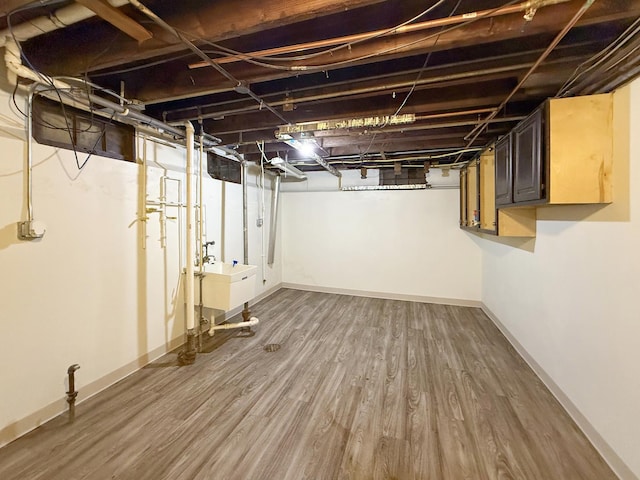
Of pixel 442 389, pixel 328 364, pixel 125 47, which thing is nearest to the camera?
pixel 125 47

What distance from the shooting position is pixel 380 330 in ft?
12.3

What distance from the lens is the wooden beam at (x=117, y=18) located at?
121 cm

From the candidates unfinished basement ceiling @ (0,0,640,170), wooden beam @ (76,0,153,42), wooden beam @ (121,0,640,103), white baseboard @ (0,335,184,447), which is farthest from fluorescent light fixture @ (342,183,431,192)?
wooden beam @ (76,0,153,42)

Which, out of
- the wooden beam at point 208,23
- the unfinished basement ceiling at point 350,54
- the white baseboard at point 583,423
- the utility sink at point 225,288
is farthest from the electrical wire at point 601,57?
the utility sink at point 225,288

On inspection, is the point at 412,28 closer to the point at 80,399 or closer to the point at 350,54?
the point at 350,54

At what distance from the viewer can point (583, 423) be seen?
1.96 meters

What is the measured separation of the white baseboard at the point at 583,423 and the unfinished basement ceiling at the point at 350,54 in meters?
2.20

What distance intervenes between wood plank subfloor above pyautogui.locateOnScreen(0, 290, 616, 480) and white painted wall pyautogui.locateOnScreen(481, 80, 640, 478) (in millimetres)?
228

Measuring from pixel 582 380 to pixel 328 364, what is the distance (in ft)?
6.58

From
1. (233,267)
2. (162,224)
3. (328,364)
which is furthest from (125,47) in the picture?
(328,364)

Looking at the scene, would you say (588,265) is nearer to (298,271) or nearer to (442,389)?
(442,389)

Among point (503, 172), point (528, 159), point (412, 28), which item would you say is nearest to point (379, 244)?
point (503, 172)

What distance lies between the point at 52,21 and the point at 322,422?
289cm

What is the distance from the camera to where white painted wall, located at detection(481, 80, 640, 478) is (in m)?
1.56
